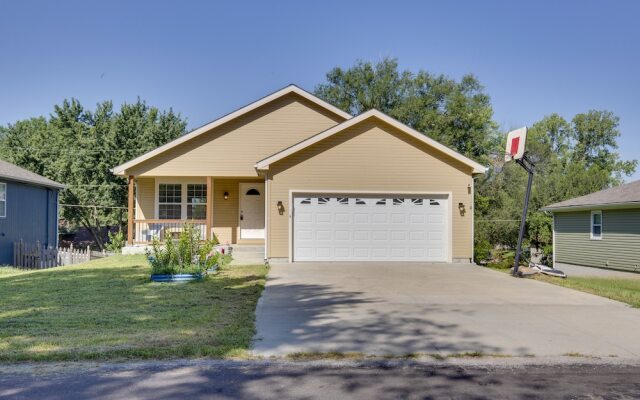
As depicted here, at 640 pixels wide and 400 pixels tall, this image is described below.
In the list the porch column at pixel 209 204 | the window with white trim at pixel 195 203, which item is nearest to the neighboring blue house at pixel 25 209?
the window with white trim at pixel 195 203

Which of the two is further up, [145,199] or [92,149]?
[92,149]

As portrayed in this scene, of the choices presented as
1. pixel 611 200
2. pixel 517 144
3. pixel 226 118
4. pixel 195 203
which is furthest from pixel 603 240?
pixel 195 203

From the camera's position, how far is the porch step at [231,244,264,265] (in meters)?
14.8

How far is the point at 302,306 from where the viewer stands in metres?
8.02

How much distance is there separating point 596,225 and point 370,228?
13657mm

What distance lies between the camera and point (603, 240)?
2181cm

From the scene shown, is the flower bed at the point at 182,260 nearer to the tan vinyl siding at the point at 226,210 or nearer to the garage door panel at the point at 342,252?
the garage door panel at the point at 342,252

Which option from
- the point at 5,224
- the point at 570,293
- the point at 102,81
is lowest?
the point at 570,293

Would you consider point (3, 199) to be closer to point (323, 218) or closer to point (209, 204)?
point (209, 204)

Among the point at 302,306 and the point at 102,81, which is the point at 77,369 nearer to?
the point at 302,306

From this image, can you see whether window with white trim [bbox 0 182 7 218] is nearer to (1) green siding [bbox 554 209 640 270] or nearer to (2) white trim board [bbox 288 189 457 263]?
(2) white trim board [bbox 288 189 457 263]

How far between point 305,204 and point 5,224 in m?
11.8

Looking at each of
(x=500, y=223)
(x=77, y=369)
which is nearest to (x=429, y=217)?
(x=77, y=369)

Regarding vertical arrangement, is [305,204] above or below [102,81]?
below
